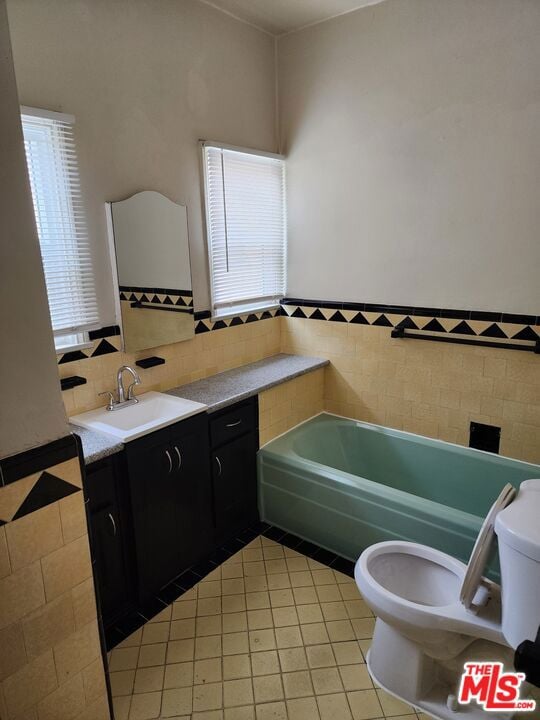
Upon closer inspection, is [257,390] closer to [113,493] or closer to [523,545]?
[113,493]

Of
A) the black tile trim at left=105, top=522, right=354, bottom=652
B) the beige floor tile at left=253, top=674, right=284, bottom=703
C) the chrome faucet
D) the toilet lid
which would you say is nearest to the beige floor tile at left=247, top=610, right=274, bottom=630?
the beige floor tile at left=253, top=674, right=284, bottom=703

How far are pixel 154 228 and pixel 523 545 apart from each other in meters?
2.12

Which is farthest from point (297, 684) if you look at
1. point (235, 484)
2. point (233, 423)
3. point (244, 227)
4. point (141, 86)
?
point (141, 86)

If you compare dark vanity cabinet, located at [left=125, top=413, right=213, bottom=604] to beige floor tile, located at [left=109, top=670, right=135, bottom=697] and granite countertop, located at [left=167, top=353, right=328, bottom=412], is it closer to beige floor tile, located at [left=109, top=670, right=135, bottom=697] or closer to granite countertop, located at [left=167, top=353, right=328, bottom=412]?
granite countertop, located at [left=167, top=353, right=328, bottom=412]

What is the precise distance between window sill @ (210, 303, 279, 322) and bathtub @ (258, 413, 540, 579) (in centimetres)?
83

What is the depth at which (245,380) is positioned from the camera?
282cm

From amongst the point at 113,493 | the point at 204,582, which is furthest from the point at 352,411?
the point at 113,493

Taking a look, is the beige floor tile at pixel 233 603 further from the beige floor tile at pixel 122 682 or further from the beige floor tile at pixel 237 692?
the beige floor tile at pixel 122 682

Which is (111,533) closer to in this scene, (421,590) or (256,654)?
(256,654)

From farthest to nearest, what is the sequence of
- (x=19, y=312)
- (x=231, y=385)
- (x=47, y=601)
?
(x=231, y=385), (x=47, y=601), (x=19, y=312)

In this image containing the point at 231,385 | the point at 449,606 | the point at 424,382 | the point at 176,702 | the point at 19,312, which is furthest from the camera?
the point at 424,382

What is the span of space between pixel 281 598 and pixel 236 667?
42 cm

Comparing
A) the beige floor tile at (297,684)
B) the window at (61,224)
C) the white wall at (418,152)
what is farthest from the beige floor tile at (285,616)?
the white wall at (418,152)

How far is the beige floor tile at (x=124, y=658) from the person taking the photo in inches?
75.7
